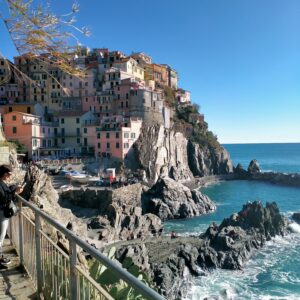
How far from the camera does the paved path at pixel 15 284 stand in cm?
480

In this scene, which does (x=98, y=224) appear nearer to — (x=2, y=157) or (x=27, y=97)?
(x=2, y=157)

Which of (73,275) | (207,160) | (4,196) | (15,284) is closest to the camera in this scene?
(73,275)

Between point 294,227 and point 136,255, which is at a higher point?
point 136,255

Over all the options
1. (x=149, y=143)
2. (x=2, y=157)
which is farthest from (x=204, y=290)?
(x=149, y=143)

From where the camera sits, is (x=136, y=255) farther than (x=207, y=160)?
No

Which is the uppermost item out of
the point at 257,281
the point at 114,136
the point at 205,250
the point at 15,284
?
the point at 114,136

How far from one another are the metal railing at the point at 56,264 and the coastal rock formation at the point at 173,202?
39432 millimetres

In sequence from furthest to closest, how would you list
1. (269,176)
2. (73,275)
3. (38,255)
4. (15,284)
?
1. (269,176)
2. (15,284)
3. (38,255)
4. (73,275)

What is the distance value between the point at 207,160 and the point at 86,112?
31565mm

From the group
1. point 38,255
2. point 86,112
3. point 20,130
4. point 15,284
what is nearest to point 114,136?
point 86,112

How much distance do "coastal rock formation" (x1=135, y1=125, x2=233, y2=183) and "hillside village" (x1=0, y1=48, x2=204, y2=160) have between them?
210 cm

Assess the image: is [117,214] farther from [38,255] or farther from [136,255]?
[38,255]

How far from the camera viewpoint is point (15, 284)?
521 centimetres

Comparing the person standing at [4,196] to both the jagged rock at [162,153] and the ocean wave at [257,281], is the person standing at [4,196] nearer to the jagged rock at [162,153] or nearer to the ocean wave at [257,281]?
the ocean wave at [257,281]
